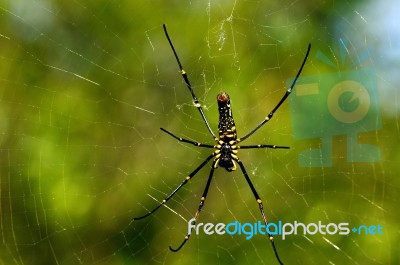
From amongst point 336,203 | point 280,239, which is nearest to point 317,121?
point 336,203

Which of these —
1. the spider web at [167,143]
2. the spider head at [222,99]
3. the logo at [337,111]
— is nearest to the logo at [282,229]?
the spider web at [167,143]

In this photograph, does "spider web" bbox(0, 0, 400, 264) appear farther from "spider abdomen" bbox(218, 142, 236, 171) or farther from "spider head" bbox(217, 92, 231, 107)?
"spider head" bbox(217, 92, 231, 107)

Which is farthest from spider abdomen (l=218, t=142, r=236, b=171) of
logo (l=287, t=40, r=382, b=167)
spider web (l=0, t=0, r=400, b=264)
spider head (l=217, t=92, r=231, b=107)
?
logo (l=287, t=40, r=382, b=167)

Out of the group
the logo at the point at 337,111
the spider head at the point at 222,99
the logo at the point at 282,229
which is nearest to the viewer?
the spider head at the point at 222,99

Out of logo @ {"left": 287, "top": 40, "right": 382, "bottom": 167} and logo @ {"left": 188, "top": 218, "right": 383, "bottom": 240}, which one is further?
logo @ {"left": 188, "top": 218, "right": 383, "bottom": 240}

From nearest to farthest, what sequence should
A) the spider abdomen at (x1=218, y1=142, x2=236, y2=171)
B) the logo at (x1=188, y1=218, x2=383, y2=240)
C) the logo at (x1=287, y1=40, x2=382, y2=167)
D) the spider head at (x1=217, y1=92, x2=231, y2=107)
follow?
the spider head at (x1=217, y1=92, x2=231, y2=107)
the spider abdomen at (x1=218, y1=142, x2=236, y2=171)
the logo at (x1=287, y1=40, x2=382, y2=167)
the logo at (x1=188, y1=218, x2=383, y2=240)

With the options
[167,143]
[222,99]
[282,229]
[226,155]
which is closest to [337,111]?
[282,229]

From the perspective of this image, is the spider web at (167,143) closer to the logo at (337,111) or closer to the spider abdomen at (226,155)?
the logo at (337,111)

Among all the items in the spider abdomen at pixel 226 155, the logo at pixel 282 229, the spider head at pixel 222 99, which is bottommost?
the logo at pixel 282 229

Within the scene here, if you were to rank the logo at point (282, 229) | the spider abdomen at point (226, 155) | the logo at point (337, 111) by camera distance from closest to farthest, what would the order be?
the spider abdomen at point (226, 155) → the logo at point (337, 111) → the logo at point (282, 229)
